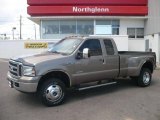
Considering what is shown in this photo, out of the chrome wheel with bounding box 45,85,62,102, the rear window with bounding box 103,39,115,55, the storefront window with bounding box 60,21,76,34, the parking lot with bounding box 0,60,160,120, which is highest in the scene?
the storefront window with bounding box 60,21,76,34

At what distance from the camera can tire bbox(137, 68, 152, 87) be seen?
1122 cm

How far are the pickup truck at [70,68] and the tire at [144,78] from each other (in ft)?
0.54

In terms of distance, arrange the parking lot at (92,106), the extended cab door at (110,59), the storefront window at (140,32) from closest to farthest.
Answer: the parking lot at (92,106) < the extended cab door at (110,59) < the storefront window at (140,32)

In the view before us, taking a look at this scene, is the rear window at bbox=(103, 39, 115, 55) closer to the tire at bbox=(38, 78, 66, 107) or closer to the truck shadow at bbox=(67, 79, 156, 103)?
the truck shadow at bbox=(67, 79, 156, 103)

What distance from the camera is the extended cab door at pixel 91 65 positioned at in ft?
29.4

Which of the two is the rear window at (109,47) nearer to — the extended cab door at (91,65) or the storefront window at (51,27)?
the extended cab door at (91,65)

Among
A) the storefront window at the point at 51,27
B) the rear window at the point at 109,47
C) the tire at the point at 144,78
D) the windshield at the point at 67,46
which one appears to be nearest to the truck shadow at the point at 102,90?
the tire at the point at 144,78

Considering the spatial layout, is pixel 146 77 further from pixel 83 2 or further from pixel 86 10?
pixel 83 2

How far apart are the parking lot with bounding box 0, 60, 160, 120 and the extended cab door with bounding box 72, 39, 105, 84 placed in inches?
26.7

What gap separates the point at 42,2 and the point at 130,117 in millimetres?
24276

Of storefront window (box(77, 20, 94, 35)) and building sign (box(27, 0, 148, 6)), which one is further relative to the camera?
storefront window (box(77, 20, 94, 35))

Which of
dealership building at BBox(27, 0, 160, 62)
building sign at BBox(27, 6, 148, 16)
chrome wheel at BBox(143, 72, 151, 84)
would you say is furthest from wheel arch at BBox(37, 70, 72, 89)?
building sign at BBox(27, 6, 148, 16)

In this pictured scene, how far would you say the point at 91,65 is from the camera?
9289 millimetres

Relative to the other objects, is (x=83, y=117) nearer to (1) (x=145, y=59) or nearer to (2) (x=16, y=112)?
(2) (x=16, y=112)
